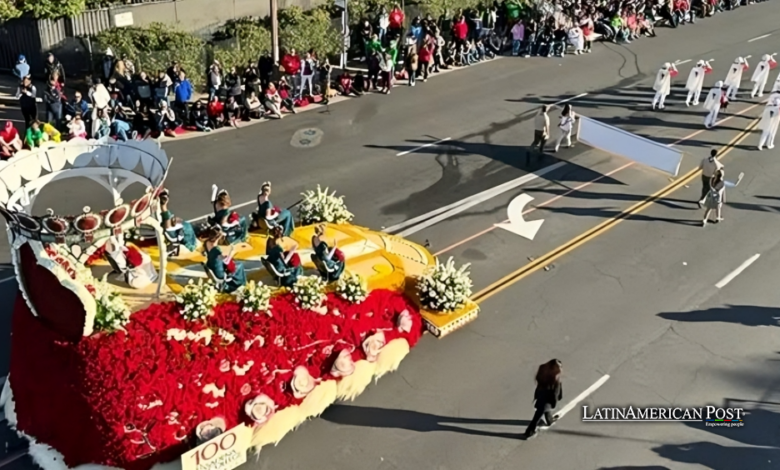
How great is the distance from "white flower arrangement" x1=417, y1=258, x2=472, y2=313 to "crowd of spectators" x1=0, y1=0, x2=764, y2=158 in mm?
9890

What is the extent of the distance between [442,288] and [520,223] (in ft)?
18.6

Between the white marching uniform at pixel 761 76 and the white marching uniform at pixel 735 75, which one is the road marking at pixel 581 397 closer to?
the white marching uniform at pixel 735 75

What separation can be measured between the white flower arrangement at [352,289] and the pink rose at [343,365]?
85cm

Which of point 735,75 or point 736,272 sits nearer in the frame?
point 736,272

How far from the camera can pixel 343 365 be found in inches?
498

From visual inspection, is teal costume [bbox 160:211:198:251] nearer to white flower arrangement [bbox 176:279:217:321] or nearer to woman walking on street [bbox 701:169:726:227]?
white flower arrangement [bbox 176:279:217:321]

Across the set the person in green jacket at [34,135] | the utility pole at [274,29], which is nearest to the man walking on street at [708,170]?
the utility pole at [274,29]

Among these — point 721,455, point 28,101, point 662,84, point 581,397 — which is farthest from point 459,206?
point 28,101

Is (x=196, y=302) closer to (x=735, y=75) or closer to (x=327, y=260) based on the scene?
(x=327, y=260)

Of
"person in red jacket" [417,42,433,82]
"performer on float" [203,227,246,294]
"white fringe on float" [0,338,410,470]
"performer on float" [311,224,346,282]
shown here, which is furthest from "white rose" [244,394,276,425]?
"person in red jacket" [417,42,433,82]

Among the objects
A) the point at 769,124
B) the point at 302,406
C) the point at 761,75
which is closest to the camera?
the point at 302,406

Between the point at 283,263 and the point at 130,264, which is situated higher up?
the point at 130,264

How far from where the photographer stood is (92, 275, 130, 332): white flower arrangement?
11.0 m

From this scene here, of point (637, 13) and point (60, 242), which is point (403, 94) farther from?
point (60, 242)
